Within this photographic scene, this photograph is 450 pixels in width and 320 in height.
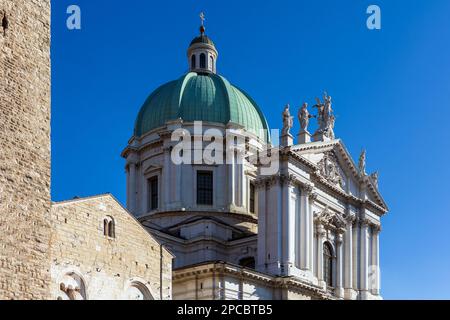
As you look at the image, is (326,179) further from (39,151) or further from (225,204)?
(39,151)

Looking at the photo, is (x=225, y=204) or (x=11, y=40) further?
(x=225, y=204)

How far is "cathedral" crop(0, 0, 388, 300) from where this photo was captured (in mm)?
29156

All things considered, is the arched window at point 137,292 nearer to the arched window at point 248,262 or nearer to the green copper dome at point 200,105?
the arched window at point 248,262

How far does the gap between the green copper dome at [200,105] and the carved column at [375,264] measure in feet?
30.6

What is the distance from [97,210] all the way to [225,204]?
81.9 ft

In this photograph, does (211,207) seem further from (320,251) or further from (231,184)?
(320,251)

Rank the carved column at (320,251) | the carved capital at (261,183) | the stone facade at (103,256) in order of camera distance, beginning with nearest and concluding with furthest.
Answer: the stone facade at (103,256)
the carved capital at (261,183)
the carved column at (320,251)

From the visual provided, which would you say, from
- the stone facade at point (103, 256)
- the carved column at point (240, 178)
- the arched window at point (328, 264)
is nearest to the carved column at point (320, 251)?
the arched window at point (328, 264)

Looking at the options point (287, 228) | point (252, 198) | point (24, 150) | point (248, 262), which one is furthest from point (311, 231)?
point (24, 150)

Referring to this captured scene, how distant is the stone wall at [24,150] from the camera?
22.8 meters

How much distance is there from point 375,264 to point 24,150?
1410 inches
